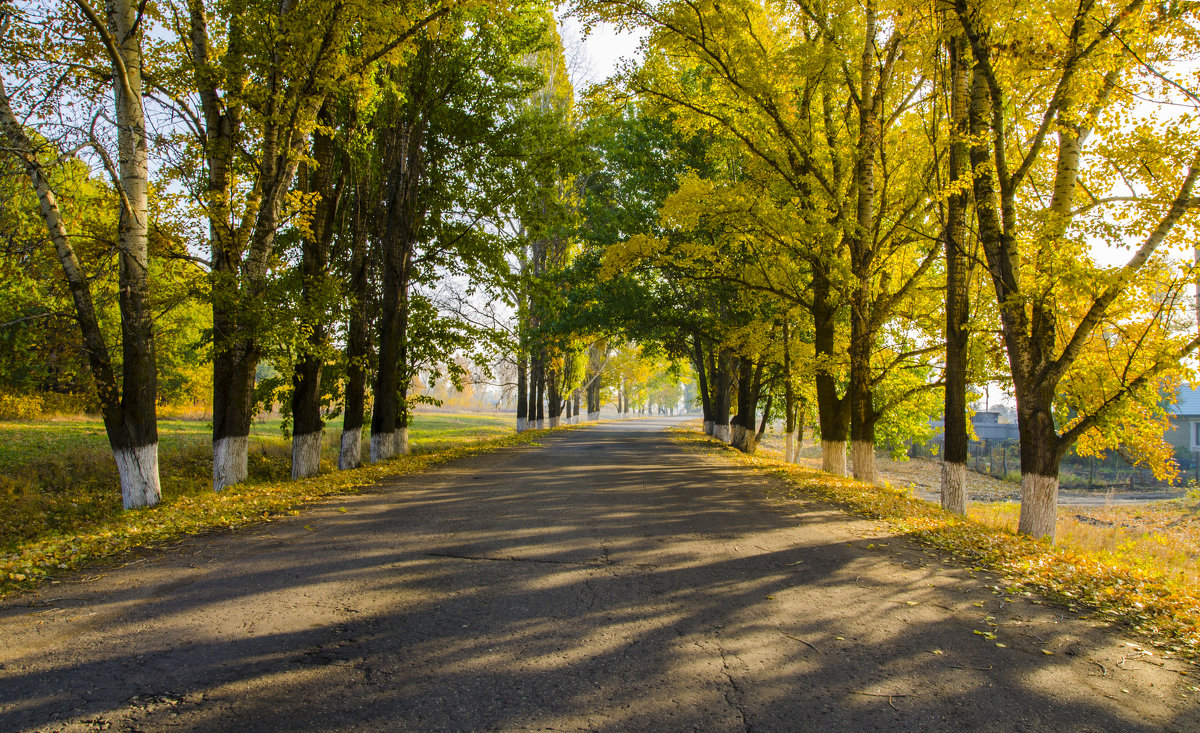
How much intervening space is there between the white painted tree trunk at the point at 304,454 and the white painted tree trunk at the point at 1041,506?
518 inches

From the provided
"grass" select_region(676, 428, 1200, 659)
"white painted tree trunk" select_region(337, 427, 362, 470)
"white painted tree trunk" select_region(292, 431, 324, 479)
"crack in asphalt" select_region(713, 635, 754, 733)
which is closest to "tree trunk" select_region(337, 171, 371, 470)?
"white painted tree trunk" select_region(337, 427, 362, 470)

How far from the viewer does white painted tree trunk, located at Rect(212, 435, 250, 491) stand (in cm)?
1054

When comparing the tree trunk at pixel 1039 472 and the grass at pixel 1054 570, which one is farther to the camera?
the tree trunk at pixel 1039 472

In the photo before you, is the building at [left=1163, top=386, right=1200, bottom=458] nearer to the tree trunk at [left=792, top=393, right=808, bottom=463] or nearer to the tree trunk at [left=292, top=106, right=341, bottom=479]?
the tree trunk at [left=792, top=393, right=808, bottom=463]

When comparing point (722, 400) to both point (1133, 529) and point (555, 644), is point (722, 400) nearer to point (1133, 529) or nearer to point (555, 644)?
point (1133, 529)

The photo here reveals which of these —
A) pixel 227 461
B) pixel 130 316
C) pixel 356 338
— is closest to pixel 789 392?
pixel 356 338

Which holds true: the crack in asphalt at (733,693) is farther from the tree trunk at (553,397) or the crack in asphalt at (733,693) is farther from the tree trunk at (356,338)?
the tree trunk at (553,397)

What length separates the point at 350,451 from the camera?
15.0 meters

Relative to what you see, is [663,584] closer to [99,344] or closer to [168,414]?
→ [99,344]

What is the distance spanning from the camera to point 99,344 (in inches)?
330

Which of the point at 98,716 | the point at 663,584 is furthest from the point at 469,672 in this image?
the point at 663,584

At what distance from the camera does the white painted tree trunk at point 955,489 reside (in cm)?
1155

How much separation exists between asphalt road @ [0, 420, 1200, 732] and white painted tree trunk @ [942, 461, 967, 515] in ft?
17.5

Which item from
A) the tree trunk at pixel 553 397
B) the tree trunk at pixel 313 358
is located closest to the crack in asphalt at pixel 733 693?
the tree trunk at pixel 313 358
